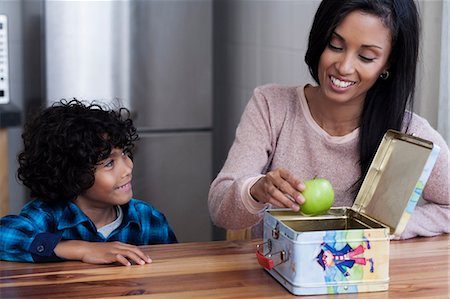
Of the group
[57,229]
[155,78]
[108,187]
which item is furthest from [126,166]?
[155,78]

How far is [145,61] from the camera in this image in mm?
3275

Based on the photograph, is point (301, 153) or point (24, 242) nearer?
point (24, 242)

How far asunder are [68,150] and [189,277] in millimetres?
502

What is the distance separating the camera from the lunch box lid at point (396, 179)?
1.52 m

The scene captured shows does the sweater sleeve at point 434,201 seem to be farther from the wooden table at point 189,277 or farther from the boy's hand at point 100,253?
the boy's hand at point 100,253

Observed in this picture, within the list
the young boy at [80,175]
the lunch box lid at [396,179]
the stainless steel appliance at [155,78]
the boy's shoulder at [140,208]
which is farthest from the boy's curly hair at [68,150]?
the stainless steel appliance at [155,78]

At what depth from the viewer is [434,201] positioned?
2037 millimetres

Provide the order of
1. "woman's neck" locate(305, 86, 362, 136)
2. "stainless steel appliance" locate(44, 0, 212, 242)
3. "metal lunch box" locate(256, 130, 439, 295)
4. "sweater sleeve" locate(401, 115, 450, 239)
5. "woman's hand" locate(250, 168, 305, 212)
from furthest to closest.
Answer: "stainless steel appliance" locate(44, 0, 212, 242)
"woman's neck" locate(305, 86, 362, 136)
"sweater sleeve" locate(401, 115, 450, 239)
"woman's hand" locate(250, 168, 305, 212)
"metal lunch box" locate(256, 130, 439, 295)

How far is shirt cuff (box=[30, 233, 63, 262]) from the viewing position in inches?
66.5

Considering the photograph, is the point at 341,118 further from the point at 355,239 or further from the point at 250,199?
the point at 355,239

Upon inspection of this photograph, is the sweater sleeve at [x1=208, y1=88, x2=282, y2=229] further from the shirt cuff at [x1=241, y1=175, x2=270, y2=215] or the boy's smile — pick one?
the boy's smile

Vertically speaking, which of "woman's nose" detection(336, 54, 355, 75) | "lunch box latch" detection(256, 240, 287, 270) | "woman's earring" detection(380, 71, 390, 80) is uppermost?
"woman's nose" detection(336, 54, 355, 75)

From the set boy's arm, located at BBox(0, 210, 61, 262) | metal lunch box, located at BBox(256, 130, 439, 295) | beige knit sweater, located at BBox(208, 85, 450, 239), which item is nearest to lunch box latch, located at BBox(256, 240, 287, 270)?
metal lunch box, located at BBox(256, 130, 439, 295)

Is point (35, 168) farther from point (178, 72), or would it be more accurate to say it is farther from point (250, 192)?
point (178, 72)
